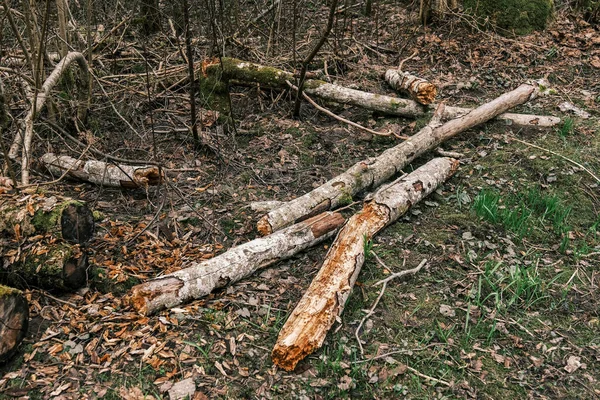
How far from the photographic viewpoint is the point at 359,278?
424 centimetres

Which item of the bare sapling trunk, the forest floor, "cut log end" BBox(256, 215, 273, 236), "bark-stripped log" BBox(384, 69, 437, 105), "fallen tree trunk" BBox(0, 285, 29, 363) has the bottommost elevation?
the forest floor

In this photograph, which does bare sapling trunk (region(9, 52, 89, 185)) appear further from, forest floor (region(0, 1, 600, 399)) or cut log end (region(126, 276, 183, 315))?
cut log end (region(126, 276, 183, 315))

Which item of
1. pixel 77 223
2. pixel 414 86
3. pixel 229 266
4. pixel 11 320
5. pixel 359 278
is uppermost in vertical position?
pixel 414 86

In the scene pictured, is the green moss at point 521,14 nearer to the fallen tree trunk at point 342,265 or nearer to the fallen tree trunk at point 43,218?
the fallen tree trunk at point 342,265

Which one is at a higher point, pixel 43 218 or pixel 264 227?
pixel 43 218

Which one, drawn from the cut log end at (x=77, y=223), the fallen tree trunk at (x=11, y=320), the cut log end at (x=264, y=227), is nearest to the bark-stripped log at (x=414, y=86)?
the cut log end at (x=264, y=227)

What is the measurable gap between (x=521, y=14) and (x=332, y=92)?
4058 millimetres

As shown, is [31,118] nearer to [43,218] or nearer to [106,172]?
[106,172]

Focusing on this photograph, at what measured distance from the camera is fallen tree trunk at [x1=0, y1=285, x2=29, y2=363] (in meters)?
3.28

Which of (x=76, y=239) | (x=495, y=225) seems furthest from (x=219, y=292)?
(x=495, y=225)

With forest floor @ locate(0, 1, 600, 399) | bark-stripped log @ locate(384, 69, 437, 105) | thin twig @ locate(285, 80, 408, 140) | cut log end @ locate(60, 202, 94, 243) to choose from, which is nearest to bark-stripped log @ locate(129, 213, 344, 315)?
forest floor @ locate(0, 1, 600, 399)

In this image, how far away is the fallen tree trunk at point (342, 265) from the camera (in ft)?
11.2

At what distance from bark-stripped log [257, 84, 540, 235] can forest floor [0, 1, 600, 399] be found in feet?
0.72

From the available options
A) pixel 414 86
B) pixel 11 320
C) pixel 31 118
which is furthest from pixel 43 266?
pixel 414 86
